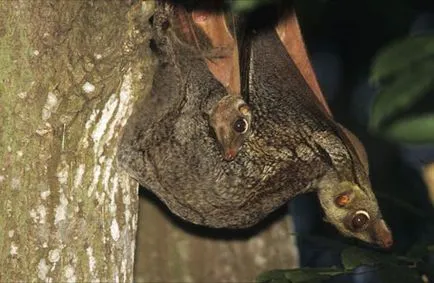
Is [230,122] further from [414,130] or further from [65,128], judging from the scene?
[414,130]

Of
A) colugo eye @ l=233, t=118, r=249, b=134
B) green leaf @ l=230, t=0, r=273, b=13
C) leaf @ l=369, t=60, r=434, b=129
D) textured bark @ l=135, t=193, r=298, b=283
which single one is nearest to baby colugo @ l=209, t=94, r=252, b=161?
colugo eye @ l=233, t=118, r=249, b=134

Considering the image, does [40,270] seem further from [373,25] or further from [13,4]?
[373,25]

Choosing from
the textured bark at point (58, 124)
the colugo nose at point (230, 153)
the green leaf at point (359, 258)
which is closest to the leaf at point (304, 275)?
the green leaf at point (359, 258)

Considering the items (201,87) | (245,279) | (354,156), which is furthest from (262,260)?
(201,87)

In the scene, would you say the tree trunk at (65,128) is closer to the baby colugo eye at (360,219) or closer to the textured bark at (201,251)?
the baby colugo eye at (360,219)

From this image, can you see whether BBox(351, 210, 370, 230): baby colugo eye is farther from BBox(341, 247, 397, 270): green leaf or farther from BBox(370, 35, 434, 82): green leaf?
BBox(370, 35, 434, 82): green leaf

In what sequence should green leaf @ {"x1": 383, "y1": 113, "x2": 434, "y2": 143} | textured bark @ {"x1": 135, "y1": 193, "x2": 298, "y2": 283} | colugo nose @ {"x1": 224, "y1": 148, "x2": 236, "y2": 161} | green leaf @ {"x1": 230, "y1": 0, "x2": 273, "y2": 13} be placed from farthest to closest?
textured bark @ {"x1": 135, "y1": 193, "x2": 298, "y2": 283} < colugo nose @ {"x1": 224, "y1": 148, "x2": 236, "y2": 161} < green leaf @ {"x1": 230, "y1": 0, "x2": 273, "y2": 13} < green leaf @ {"x1": 383, "y1": 113, "x2": 434, "y2": 143}
